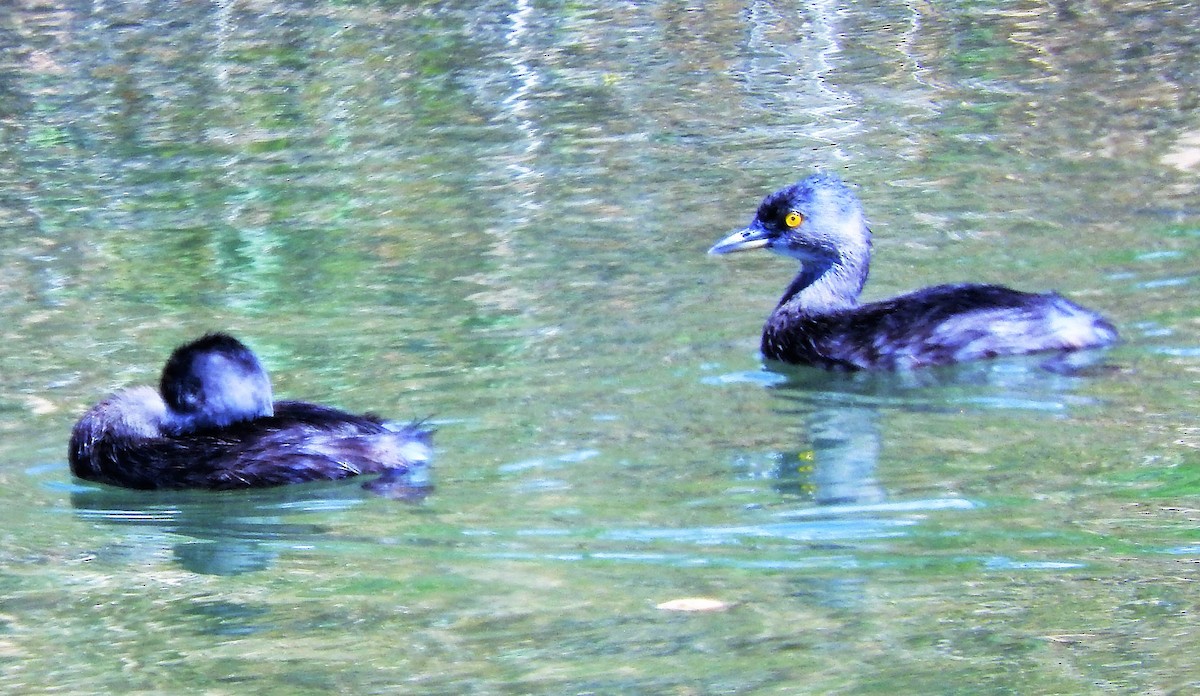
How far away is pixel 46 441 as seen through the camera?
927 cm

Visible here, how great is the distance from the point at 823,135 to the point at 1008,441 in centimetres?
867

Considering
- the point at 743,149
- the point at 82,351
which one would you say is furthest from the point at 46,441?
the point at 743,149

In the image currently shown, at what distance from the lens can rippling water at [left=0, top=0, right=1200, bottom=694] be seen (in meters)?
6.41

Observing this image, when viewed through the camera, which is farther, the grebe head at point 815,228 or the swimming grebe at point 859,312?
the grebe head at point 815,228

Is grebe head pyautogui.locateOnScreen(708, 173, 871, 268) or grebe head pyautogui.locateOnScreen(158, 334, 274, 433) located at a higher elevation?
grebe head pyautogui.locateOnScreen(158, 334, 274, 433)

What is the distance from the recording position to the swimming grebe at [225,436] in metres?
8.39

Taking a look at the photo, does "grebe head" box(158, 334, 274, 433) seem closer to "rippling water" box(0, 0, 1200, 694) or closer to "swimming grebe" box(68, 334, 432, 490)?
"swimming grebe" box(68, 334, 432, 490)

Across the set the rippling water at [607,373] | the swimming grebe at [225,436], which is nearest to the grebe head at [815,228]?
the rippling water at [607,373]

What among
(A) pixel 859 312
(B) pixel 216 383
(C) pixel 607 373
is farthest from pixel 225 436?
(A) pixel 859 312

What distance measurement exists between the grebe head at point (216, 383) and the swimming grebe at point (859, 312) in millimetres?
2982

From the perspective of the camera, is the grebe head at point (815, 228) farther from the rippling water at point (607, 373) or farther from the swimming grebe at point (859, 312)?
the rippling water at point (607, 373)

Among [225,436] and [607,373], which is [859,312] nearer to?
[607,373]

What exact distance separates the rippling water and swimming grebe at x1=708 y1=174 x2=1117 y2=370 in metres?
0.18

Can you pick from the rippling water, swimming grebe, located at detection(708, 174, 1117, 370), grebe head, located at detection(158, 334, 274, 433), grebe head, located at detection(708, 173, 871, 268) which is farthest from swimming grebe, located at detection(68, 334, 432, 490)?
grebe head, located at detection(708, 173, 871, 268)
